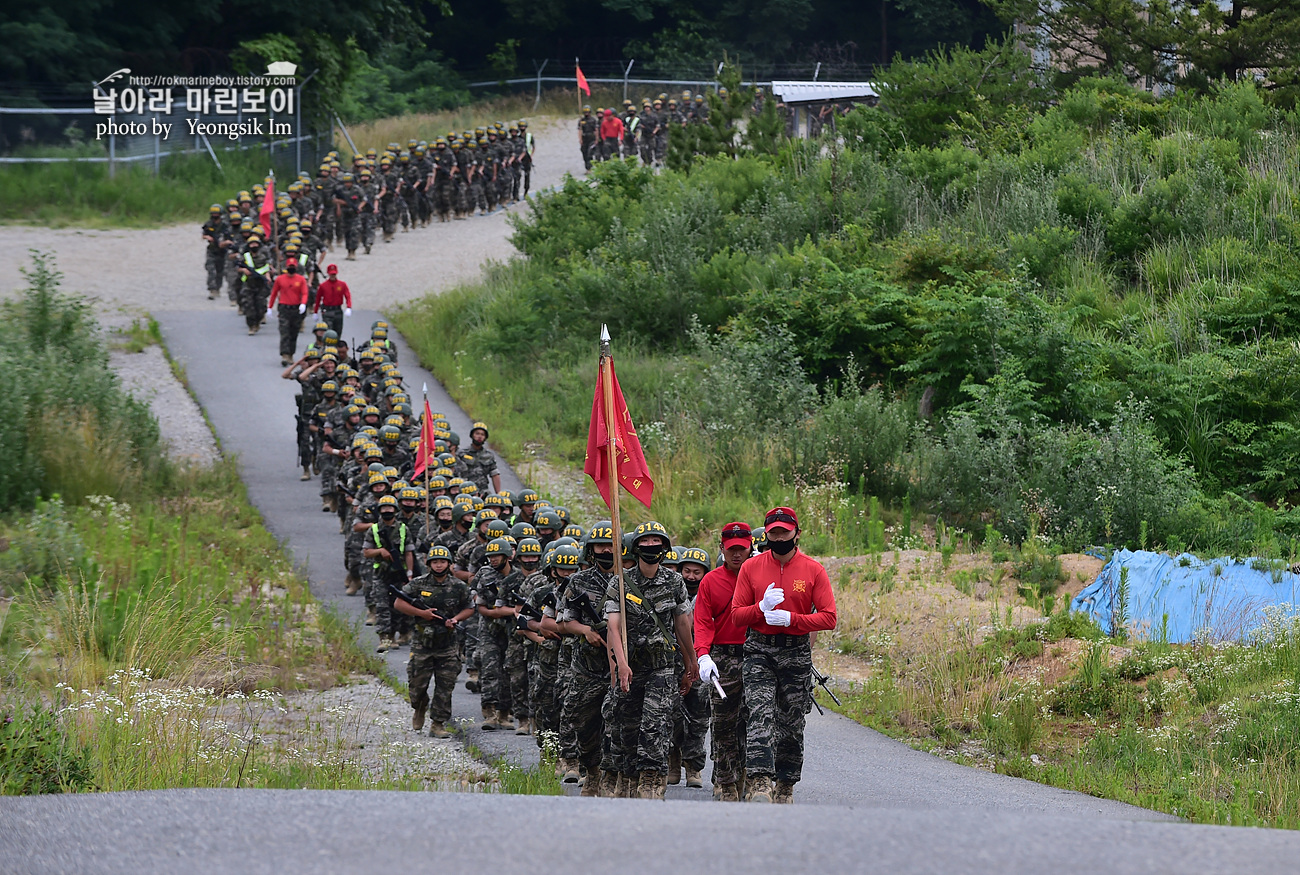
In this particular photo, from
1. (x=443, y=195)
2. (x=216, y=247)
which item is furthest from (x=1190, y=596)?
(x=443, y=195)

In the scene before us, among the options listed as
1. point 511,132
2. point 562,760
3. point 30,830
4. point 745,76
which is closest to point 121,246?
point 511,132

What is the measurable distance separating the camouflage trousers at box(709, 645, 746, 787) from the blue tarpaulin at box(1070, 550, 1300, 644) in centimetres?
426

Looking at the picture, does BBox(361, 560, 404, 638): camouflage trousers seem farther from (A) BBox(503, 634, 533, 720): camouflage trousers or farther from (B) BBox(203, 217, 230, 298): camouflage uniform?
(B) BBox(203, 217, 230, 298): camouflage uniform

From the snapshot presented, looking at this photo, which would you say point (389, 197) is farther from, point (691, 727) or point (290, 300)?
point (691, 727)

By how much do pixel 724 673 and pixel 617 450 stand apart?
178 cm

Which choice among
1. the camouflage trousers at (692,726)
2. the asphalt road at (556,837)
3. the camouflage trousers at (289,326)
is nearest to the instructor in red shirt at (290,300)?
the camouflage trousers at (289,326)

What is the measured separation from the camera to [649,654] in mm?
9305

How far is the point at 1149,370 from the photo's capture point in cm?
1902

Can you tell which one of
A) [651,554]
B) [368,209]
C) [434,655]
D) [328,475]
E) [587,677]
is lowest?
[328,475]

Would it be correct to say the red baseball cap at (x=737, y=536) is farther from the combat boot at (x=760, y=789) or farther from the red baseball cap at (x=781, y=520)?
the combat boot at (x=760, y=789)

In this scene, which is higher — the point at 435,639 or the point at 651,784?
the point at 651,784

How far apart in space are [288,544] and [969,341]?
936 centimetres

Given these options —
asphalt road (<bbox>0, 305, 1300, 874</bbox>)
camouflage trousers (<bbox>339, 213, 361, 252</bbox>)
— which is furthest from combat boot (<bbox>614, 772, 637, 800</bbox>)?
camouflage trousers (<bbox>339, 213, 361, 252</bbox>)

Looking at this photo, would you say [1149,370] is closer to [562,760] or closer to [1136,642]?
[1136,642]
